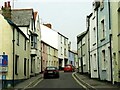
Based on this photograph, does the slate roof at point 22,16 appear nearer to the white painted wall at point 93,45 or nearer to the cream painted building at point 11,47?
the white painted wall at point 93,45

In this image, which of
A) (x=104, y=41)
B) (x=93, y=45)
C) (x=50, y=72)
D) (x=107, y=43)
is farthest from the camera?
(x=50, y=72)

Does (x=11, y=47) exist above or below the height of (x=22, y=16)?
below

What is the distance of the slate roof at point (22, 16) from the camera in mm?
38362

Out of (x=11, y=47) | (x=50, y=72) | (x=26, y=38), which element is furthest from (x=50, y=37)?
(x=11, y=47)

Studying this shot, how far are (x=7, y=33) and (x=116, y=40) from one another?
8162 millimetres

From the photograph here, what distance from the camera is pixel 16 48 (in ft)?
89.8

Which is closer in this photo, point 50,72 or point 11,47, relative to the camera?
point 11,47

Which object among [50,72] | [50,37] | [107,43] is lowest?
[50,72]

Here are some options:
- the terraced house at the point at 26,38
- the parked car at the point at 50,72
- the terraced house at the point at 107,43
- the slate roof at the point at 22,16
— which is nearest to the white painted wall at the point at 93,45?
the terraced house at the point at 107,43

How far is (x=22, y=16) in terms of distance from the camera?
131ft

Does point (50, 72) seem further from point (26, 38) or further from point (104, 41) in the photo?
point (104, 41)

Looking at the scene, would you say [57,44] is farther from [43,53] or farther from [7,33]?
[7,33]

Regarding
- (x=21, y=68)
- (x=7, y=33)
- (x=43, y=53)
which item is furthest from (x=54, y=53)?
(x=7, y=33)

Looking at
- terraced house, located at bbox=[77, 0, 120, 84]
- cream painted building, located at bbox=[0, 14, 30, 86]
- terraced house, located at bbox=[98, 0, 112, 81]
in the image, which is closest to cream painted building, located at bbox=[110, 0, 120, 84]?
terraced house, located at bbox=[77, 0, 120, 84]
